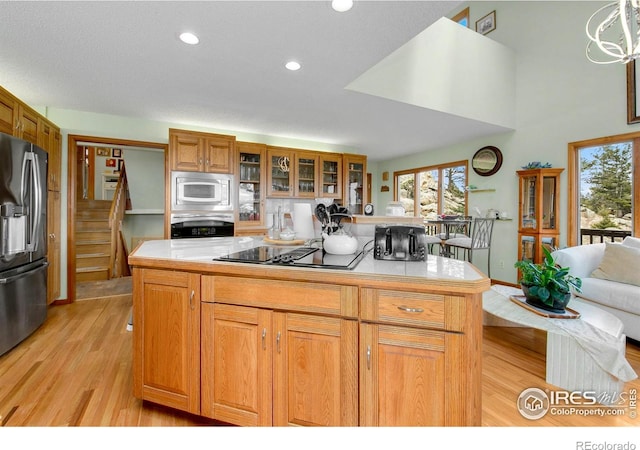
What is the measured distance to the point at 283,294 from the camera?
1262 mm

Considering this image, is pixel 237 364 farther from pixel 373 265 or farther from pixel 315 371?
pixel 373 265

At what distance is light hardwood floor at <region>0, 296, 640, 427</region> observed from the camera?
1.52 meters

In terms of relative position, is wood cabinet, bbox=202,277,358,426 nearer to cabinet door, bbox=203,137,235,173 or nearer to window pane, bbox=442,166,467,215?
cabinet door, bbox=203,137,235,173

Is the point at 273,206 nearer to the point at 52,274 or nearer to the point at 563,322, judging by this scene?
the point at 52,274

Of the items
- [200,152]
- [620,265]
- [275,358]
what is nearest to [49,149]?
[200,152]

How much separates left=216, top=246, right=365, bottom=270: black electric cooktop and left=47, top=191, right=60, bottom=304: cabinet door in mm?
2878

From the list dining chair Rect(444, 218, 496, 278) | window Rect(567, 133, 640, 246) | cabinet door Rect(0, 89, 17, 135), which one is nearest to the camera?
cabinet door Rect(0, 89, 17, 135)

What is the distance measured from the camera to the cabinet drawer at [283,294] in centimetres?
119

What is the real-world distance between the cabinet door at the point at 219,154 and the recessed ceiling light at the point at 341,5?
8.20 ft

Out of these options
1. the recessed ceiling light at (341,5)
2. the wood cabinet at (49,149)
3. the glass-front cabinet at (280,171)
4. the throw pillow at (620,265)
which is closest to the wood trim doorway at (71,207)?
the wood cabinet at (49,149)

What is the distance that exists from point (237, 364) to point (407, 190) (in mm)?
5647

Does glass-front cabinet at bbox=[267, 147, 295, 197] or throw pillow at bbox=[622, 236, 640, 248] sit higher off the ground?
glass-front cabinet at bbox=[267, 147, 295, 197]

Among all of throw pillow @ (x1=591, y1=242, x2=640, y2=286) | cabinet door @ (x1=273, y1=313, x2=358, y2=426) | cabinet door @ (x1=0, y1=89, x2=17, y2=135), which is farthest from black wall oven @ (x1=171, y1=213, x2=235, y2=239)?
throw pillow @ (x1=591, y1=242, x2=640, y2=286)

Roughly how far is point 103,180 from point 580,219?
27.1 ft
